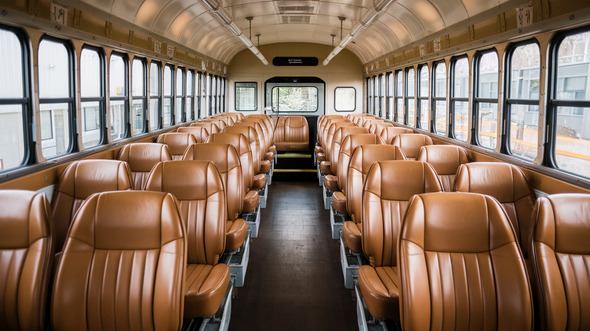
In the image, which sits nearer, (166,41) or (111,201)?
(111,201)

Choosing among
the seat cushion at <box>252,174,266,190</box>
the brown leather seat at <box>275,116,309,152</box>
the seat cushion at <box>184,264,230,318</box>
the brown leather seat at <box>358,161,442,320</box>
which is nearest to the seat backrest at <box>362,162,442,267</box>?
the brown leather seat at <box>358,161,442,320</box>

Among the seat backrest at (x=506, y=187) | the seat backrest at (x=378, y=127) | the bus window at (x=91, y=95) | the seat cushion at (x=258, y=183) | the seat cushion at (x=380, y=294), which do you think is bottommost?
the seat cushion at (x=380, y=294)

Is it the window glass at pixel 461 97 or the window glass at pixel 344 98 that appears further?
the window glass at pixel 344 98

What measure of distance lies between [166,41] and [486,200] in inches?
278

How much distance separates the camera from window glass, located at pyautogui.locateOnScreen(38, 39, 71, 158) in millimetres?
4266

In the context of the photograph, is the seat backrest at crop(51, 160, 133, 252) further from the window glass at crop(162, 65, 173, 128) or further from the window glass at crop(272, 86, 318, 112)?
the window glass at crop(272, 86, 318, 112)

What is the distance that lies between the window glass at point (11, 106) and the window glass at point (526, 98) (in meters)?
4.78

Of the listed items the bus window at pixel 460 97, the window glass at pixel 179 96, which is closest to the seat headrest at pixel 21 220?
the bus window at pixel 460 97

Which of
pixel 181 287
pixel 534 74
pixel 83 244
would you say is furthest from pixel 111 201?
pixel 534 74

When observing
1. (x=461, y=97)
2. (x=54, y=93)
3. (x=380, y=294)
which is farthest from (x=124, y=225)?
(x=461, y=97)

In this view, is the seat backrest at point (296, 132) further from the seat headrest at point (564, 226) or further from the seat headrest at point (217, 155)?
the seat headrest at point (564, 226)

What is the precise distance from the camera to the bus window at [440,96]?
7.53 m

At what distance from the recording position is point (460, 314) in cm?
207

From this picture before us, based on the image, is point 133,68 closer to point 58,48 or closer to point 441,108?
point 58,48
